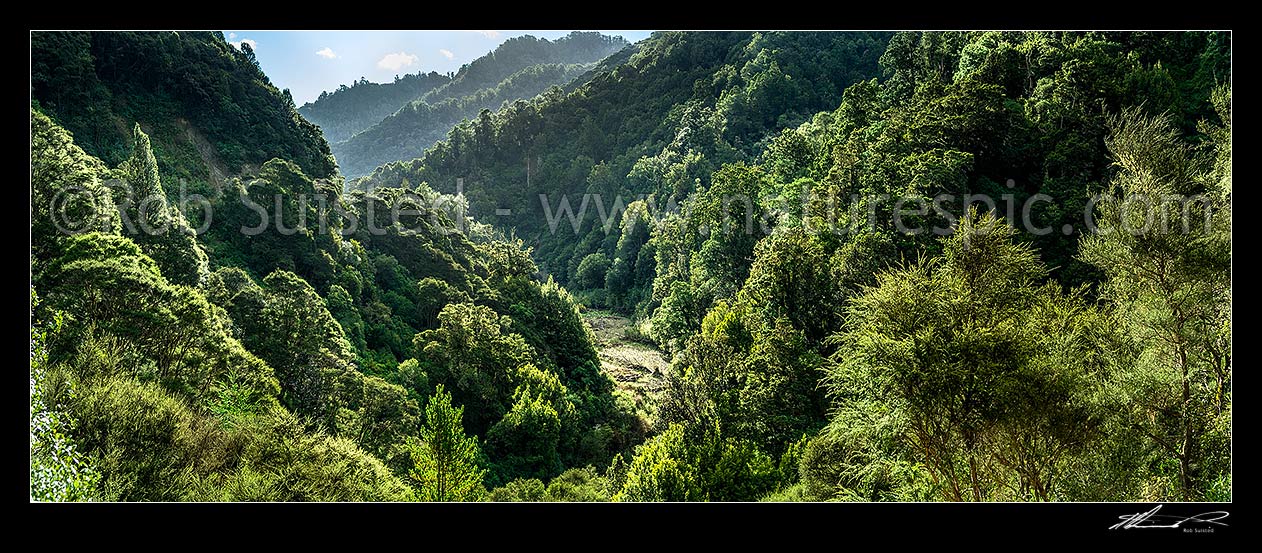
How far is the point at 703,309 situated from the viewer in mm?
43688

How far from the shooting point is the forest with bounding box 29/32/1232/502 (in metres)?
11.6

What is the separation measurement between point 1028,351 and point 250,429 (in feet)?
59.3

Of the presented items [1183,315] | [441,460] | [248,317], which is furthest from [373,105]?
[1183,315]

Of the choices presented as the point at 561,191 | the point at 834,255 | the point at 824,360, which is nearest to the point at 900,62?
the point at 834,255

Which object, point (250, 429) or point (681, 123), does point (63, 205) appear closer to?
point (250, 429)

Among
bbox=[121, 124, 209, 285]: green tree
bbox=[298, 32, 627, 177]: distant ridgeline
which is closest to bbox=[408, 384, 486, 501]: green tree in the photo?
bbox=[121, 124, 209, 285]: green tree

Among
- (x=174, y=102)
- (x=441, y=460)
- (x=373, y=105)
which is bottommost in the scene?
(x=441, y=460)

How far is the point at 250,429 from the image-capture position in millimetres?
18547
